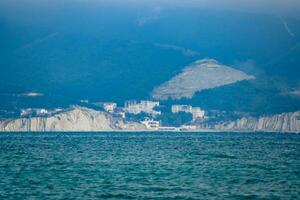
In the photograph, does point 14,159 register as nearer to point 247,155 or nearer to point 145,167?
point 145,167

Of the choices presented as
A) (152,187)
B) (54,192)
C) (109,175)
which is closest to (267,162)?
(109,175)

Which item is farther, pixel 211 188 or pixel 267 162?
pixel 267 162

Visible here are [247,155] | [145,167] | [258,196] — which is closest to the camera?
[258,196]

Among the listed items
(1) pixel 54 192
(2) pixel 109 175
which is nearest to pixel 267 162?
(2) pixel 109 175

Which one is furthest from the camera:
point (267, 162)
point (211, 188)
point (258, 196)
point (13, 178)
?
point (267, 162)

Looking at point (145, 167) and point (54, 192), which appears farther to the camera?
point (145, 167)

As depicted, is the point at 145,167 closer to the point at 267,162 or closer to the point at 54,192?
the point at 267,162

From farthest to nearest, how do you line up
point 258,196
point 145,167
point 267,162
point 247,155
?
point 247,155
point 267,162
point 145,167
point 258,196

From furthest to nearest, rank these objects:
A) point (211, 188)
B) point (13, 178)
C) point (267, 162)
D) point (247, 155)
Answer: point (247, 155), point (267, 162), point (13, 178), point (211, 188)
